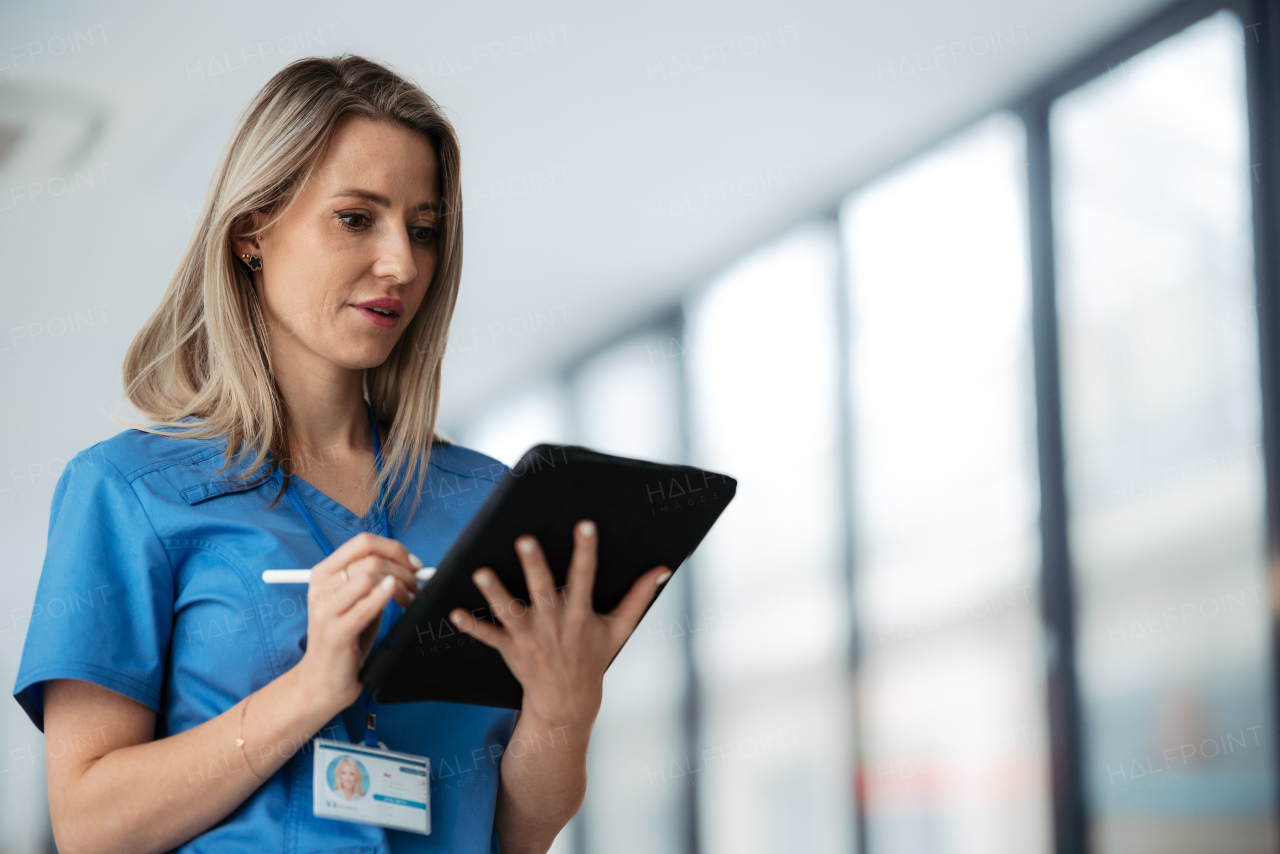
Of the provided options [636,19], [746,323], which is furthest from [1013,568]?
[636,19]

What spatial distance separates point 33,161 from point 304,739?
349 centimetres

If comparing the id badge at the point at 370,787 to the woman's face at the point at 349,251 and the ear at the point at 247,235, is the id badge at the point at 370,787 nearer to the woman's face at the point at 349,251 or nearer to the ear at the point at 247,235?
the woman's face at the point at 349,251

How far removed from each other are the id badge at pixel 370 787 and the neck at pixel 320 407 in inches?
14.7

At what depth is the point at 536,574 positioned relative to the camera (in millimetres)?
911

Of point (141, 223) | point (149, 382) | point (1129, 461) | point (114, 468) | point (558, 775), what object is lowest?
point (558, 775)

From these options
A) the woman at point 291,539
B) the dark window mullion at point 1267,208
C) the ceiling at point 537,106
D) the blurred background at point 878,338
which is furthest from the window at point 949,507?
the woman at point 291,539

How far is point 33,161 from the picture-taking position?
3.64 m

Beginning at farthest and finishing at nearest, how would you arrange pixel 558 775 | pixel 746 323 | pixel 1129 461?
1. pixel 746 323
2. pixel 1129 461
3. pixel 558 775

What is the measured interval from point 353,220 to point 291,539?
0.37 metres

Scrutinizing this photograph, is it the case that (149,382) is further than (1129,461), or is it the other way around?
(1129,461)

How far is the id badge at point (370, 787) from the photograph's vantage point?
38.9 inches

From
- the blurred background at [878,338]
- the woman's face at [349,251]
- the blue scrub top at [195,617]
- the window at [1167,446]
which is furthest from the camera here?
the blurred background at [878,338]

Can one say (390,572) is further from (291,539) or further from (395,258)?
(395,258)

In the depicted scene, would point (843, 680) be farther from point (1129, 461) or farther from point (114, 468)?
point (114, 468)
